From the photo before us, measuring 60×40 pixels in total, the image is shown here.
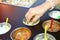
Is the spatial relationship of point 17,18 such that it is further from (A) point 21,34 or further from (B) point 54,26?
(B) point 54,26

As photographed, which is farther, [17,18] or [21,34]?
[17,18]

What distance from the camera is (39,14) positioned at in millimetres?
911

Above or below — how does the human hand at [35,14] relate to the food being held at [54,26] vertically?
above

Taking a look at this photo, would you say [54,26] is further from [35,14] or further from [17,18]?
[17,18]

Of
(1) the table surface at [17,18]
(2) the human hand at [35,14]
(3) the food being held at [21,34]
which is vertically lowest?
(3) the food being held at [21,34]

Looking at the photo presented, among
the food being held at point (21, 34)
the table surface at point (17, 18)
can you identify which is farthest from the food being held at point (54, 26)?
the food being held at point (21, 34)

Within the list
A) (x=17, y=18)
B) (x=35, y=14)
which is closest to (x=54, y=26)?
(x=35, y=14)

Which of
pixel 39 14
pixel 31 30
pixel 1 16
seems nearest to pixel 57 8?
pixel 39 14

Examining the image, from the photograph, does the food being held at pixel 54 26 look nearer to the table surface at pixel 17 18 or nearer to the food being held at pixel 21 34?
the table surface at pixel 17 18

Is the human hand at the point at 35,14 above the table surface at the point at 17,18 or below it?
above

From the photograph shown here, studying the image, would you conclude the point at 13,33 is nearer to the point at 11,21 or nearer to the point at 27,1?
the point at 11,21

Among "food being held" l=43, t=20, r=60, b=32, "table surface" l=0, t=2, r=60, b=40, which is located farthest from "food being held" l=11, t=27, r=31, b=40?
"food being held" l=43, t=20, r=60, b=32

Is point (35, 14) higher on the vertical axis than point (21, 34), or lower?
higher

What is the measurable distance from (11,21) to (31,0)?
437 mm
